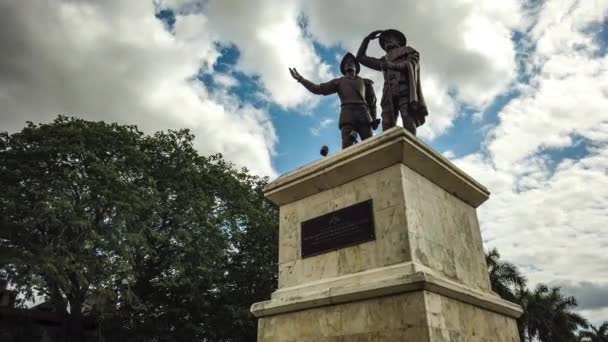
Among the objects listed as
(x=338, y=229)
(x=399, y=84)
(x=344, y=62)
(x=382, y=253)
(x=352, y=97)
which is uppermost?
(x=344, y=62)

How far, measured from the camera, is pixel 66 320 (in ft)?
62.2

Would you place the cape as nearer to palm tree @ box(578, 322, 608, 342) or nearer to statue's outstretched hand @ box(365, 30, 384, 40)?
statue's outstretched hand @ box(365, 30, 384, 40)

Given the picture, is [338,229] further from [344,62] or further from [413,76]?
[344,62]

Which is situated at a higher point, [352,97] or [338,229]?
[352,97]

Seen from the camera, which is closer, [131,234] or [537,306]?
[131,234]

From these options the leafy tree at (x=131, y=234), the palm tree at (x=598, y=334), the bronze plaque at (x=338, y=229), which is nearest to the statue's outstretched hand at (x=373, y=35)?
the bronze plaque at (x=338, y=229)

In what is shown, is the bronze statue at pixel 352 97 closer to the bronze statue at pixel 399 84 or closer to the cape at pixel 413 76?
the bronze statue at pixel 399 84

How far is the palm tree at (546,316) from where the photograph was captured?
30.2 metres

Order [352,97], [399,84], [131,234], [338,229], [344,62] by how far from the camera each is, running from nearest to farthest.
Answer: [338,229] < [399,84] < [352,97] < [344,62] < [131,234]

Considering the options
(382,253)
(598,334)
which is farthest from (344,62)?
(598,334)

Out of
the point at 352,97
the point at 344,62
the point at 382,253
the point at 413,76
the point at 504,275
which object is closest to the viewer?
the point at 382,253

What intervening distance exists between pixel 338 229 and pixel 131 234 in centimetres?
1307

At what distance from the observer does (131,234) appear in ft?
55.2

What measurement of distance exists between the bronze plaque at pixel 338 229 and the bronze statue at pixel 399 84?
163cm
